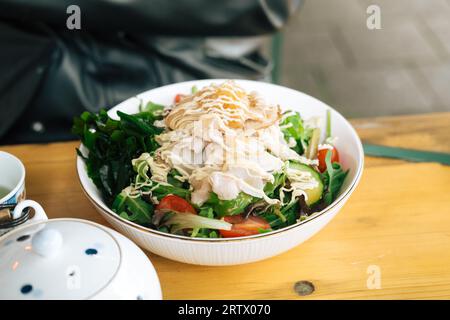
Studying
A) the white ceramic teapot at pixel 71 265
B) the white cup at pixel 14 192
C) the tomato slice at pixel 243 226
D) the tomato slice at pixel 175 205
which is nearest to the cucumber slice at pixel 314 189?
the tomato slice at pixel 243 226

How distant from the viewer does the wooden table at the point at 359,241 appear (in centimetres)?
100

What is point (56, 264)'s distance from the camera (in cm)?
77

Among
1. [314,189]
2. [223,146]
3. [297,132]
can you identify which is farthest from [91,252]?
[297,132]

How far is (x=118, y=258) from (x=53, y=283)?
0.31ft

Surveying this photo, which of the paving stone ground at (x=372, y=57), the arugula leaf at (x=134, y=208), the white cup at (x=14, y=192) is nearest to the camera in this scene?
the white cup at (x=14, y=192)

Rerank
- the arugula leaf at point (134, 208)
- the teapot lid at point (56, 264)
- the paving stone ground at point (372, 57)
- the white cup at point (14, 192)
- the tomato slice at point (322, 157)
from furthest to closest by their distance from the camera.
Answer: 1. the paving stone ground at point (372, 57)
2. the tomato slice at point (322, 157)
3. the arugula leaf at point (134, 208)
4. the white cup at point (14, 192)
5. the teapot lid at point (56, 264)

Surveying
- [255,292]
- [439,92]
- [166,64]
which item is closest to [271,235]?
[255,292]

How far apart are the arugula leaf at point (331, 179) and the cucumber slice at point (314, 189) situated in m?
0.02

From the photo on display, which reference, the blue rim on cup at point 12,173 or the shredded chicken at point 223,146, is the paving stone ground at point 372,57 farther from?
the blue rim on cup at point 12,173

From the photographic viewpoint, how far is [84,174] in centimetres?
110

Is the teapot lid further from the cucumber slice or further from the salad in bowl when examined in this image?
the cucumber slice

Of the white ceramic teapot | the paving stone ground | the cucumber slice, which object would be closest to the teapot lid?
the white ceramic teapot

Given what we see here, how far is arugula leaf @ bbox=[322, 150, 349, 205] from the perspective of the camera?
1.10m

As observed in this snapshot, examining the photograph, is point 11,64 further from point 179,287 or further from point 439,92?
point 439,92
